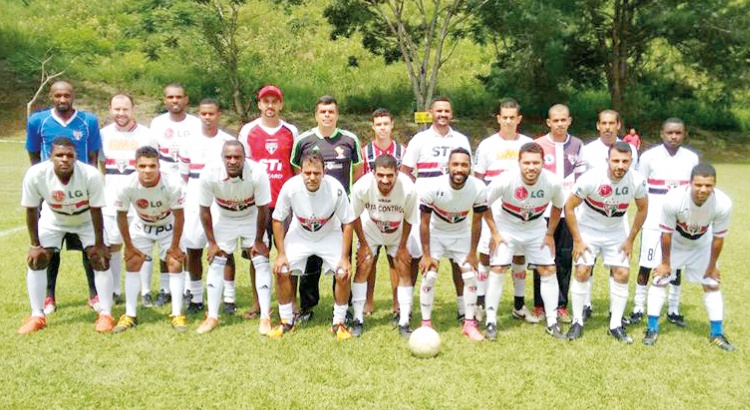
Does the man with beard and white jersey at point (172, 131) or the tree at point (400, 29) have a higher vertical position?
the tree at point (400, 29)

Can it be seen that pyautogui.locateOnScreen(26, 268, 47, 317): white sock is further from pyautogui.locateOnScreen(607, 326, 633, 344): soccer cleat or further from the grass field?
pyautogui.locateOnScreen(607, 326, 633, 344): soccer cleat

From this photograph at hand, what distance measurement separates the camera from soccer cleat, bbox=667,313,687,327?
595cm

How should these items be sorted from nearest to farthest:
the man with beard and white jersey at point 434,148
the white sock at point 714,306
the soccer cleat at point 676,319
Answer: the white sock at point 714,306
the soccer cleat at point 676,319
the man with beard and white jersey at point 434,148

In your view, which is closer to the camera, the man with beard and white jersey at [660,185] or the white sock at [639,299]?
the man with beard and white jersey at [660,185]

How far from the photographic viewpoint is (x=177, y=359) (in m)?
4.84

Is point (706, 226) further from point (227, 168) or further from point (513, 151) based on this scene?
point (227, 168)

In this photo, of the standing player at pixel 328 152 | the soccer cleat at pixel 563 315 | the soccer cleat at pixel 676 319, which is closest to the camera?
Result: the standing player at pixel 328 152

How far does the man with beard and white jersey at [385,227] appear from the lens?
5.50 meters

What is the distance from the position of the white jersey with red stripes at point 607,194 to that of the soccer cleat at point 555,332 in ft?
3.05

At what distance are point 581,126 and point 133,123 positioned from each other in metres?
25.8

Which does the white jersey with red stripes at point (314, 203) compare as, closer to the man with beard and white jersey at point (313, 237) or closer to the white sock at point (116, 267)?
the man with beard and white jersey at point (313, 237)

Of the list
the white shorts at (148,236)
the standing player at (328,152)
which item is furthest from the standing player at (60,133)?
the standing player at (328,152)

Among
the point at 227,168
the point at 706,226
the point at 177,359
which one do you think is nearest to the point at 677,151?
the point at 706,226

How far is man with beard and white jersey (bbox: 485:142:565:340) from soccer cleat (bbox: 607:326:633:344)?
451 mm
